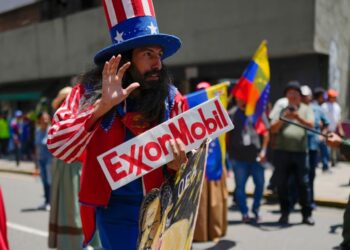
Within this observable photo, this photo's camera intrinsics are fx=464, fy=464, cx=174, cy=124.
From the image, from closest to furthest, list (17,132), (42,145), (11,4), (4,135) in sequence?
(42,145)
(17,132)
(4,135)
(11,4)

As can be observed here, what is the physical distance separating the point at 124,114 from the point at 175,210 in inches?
23.4

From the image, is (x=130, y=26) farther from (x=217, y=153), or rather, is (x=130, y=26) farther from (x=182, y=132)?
(x=217, y=153)

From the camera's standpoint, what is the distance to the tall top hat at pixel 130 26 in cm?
217

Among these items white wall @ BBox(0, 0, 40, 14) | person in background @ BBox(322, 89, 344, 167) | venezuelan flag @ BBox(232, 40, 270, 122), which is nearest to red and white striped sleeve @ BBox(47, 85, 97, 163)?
venezuelan flag @ BBox(232, 40, 270, 122)

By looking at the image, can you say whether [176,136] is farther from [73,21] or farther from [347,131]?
[73,21]

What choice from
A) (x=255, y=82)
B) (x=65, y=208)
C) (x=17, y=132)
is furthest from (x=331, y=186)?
(x=17, y=132)

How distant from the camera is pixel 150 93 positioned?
2.24 metres

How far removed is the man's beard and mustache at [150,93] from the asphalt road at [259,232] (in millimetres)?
3522

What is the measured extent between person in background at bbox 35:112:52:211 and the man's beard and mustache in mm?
5308

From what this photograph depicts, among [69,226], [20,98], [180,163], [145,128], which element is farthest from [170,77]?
[20,98]

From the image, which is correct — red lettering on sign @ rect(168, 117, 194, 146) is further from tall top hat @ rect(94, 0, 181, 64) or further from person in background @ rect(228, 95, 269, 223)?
person in background @ rect(228, 95, 269, 223)

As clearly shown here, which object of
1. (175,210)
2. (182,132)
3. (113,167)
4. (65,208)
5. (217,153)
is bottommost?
(65,208)

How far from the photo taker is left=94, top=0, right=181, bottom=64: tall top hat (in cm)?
217

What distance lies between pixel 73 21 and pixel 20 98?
568cm
